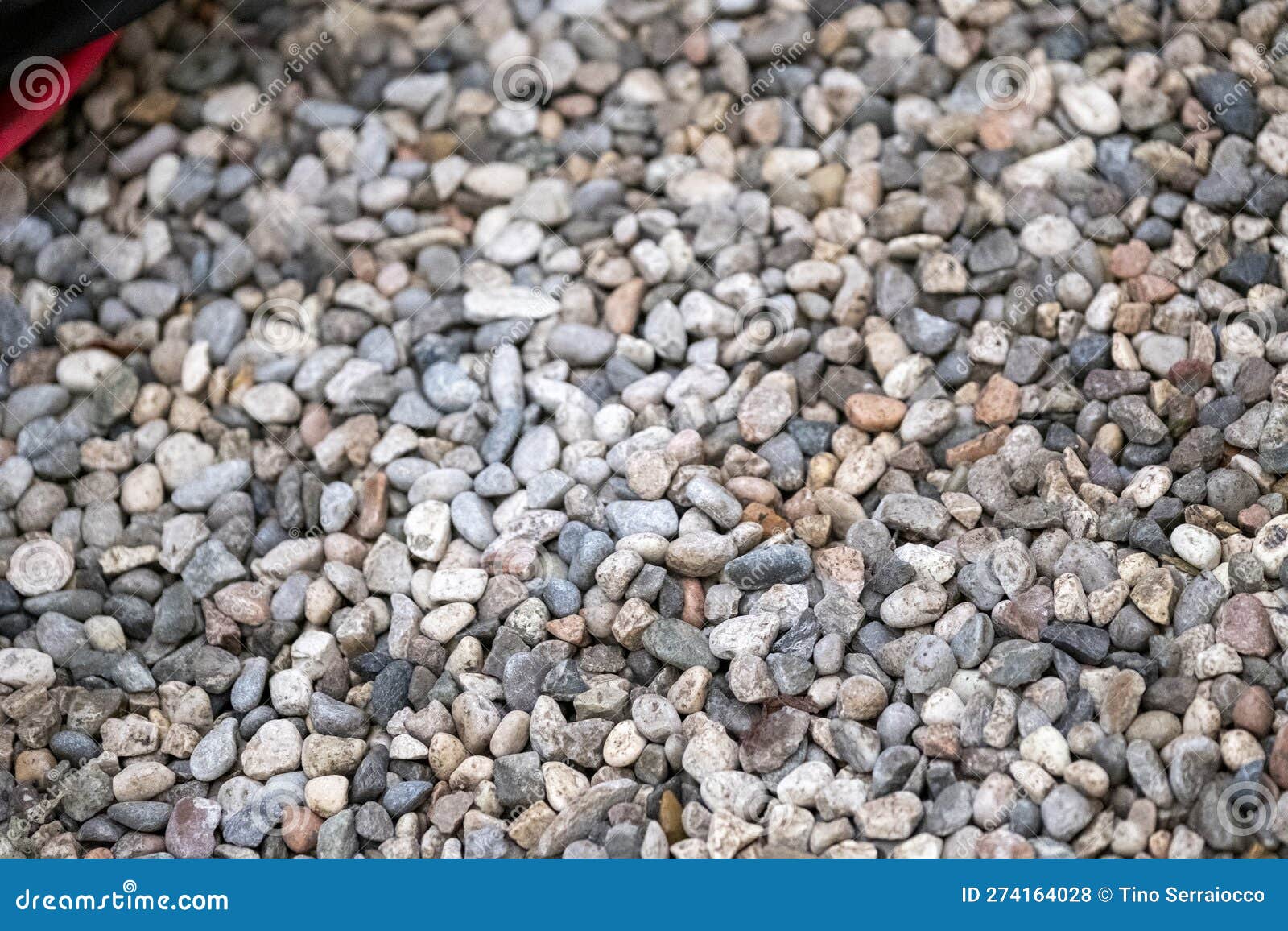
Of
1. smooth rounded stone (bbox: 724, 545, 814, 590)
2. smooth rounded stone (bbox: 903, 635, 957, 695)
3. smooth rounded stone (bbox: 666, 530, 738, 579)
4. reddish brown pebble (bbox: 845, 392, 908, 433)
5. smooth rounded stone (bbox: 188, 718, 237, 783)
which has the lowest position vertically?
smooth rounded stone (bbox: 903, 635, 957, 695)

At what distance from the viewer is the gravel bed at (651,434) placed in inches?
64.9

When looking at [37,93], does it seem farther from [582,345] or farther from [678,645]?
[678,645]

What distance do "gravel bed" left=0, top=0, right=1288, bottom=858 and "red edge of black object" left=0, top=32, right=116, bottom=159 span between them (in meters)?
0.02

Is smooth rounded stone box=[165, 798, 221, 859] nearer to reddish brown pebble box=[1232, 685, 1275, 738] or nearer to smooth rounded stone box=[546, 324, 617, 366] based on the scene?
smooth rounded stone box=[546, 324, 617, 366]

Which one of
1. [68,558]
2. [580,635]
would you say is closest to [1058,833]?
[580,635]

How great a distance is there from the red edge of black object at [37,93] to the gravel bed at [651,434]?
2 cm

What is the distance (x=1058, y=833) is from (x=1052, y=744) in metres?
0.11

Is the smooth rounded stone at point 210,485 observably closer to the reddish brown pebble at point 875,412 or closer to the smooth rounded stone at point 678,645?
the smooth rounded stone at point 678,645

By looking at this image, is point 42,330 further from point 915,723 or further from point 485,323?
point 915,723

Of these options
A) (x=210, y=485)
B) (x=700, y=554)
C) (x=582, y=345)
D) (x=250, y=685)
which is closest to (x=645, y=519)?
(x=700, y=554)

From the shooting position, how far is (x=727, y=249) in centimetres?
223

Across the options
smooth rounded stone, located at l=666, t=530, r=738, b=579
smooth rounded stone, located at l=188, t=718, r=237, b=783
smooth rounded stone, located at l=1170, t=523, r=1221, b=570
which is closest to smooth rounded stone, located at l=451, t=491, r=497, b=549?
smooth rounded stone, located at l=666, t=530, r=738, b=579

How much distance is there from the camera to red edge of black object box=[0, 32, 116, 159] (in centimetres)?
223

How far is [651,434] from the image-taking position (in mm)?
2008
